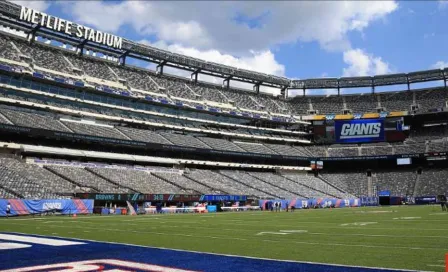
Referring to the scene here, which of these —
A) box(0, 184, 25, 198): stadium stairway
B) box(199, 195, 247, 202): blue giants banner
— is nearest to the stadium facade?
box(0, 184, 25, 198): stadium stairway

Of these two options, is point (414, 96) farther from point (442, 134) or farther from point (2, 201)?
point (2, 201)

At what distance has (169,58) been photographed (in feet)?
260

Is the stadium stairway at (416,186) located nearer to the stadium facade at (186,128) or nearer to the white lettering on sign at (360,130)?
the stadium facade at (186,128)

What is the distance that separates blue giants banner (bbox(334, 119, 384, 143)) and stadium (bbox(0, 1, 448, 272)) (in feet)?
0.76

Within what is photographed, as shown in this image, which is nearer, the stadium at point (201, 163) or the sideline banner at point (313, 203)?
the stadium at point (201, 163)

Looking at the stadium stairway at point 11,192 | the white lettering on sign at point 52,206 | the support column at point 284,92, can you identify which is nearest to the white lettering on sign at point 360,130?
the support column at point 284,92

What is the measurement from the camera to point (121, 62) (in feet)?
255

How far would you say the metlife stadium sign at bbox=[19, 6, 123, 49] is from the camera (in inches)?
2362

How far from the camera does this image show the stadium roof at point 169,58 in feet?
201

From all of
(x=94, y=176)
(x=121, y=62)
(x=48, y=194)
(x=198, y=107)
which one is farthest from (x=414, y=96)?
(x=48, y=194)

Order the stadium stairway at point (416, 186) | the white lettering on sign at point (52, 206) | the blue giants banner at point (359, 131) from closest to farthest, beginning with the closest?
the white lettering on sign at point (52, 206), the stadium stairway at point (416, 186), the blue giants banner at point (359, 131)

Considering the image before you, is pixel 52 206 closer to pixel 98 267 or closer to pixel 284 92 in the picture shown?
pixel 98 267

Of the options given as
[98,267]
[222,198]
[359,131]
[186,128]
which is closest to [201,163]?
[186,128]

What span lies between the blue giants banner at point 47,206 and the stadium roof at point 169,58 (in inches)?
1297
